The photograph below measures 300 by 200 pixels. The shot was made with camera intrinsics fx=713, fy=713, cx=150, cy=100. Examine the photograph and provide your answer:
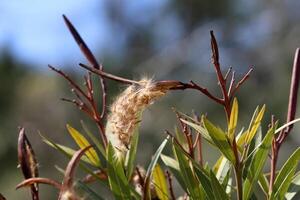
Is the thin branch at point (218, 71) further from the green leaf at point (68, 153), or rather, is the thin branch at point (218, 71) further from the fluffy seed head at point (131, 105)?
the green leaf at point (68, 153)

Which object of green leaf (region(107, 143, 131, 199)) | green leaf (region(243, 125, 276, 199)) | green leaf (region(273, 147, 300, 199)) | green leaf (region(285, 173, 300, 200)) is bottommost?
green leaf (region(285, 173, 300, 200))

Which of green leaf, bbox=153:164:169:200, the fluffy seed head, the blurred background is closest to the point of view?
the fluffy seed head

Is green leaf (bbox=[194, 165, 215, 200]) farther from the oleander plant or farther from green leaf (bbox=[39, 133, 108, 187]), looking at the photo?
green leaf (bbox=[39, 133, 108, 187])

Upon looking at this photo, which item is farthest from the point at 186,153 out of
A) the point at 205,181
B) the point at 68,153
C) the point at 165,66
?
the point at 165,66

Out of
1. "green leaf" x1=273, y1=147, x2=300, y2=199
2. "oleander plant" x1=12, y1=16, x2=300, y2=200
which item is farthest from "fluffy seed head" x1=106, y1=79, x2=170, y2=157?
"green leaf" x1=273, y1=147, x2=300, y2=199

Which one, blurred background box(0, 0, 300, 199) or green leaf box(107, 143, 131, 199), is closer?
green leaf box(107, 143, 131, 199)

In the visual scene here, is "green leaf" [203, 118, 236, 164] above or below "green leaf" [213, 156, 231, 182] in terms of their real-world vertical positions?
above

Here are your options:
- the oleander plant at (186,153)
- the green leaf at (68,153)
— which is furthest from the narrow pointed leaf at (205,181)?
the green leaf at (68,153)
